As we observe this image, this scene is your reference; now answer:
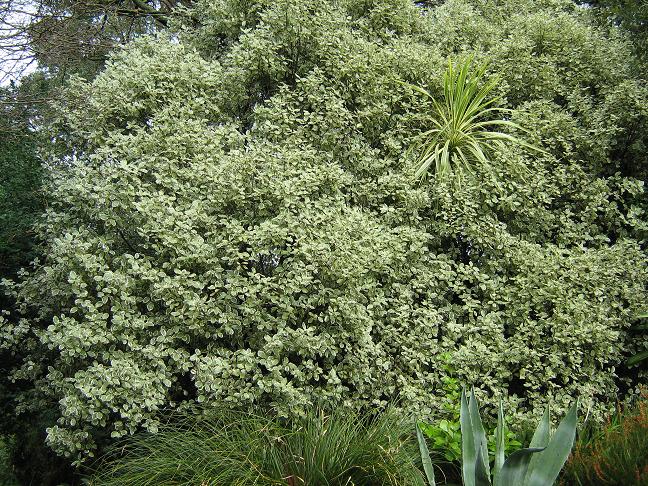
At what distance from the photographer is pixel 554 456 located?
336cm

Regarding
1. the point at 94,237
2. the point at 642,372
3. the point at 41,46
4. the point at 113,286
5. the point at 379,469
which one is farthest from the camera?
the point at 41,46

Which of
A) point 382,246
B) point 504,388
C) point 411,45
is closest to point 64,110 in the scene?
point 382,246

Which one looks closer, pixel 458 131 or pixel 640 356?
pixel 640 356

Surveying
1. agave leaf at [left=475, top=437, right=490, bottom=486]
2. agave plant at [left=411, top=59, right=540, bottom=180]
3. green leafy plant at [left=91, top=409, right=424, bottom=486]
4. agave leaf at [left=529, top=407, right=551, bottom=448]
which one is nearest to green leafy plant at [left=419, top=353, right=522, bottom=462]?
green leafy plant at [left=91, top=409, right=424, bottom=486]

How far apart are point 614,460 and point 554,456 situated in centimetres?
57

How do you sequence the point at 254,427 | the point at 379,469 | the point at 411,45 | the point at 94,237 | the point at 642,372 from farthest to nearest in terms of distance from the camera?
1. the point at 411,45
2. the point at 642,372
3. the point at 94,237
4. the point at 254,427
5. the point at 379,469

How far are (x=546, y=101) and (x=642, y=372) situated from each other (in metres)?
3.11

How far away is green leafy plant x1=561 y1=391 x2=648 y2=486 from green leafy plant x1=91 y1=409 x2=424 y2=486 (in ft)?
3.30

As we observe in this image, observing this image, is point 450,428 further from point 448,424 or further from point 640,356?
point 640,356

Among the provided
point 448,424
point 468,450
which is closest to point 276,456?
point 468,450

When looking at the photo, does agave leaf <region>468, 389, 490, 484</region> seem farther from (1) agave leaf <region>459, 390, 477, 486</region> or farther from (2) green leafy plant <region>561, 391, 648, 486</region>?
(2) green leafy plant <region>561, 391, 648, 486</region>

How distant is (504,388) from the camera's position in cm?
497

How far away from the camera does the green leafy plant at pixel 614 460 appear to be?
3520mm

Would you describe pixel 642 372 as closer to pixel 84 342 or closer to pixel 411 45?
pixel 411 45
